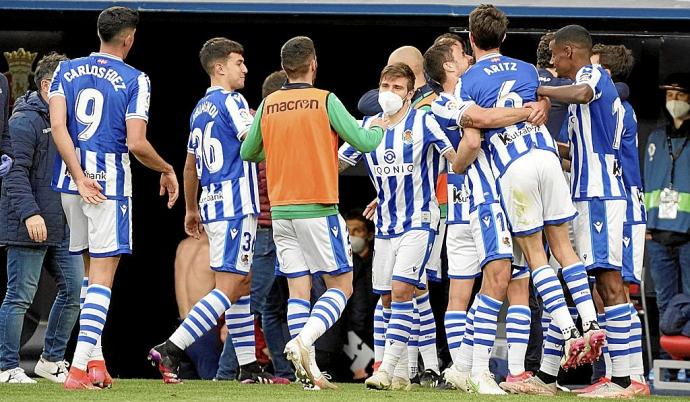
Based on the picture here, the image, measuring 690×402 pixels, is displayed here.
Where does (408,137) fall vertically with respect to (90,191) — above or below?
above

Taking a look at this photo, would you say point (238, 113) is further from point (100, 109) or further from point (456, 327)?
point (456, 327)

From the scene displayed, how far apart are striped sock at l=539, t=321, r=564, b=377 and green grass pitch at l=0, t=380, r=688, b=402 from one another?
0.53ft

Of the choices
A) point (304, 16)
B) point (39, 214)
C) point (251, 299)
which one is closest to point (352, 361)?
point (251, 299)

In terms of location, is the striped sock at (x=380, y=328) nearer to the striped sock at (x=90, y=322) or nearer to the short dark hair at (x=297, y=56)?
the short dark hair at (x=297, y=56)

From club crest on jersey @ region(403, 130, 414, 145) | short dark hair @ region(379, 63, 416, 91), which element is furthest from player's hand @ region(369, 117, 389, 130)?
short dark hair @ region(379, 63, 416, 91)

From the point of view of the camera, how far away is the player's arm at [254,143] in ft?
26.1

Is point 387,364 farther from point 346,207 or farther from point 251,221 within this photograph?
point 346,207

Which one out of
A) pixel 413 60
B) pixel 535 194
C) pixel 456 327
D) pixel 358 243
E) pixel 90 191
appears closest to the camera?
pixel 535 194

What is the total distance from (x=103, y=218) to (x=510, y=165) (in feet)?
7.43

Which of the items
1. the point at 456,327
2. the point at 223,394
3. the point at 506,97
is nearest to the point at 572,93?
the point at 506,97

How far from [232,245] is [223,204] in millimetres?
267

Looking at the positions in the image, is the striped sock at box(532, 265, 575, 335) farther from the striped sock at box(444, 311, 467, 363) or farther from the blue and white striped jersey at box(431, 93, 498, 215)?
the striped sock at box(444, 311, 467, 363)

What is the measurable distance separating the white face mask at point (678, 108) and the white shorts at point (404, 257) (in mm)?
3406

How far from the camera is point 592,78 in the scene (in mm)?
7527
